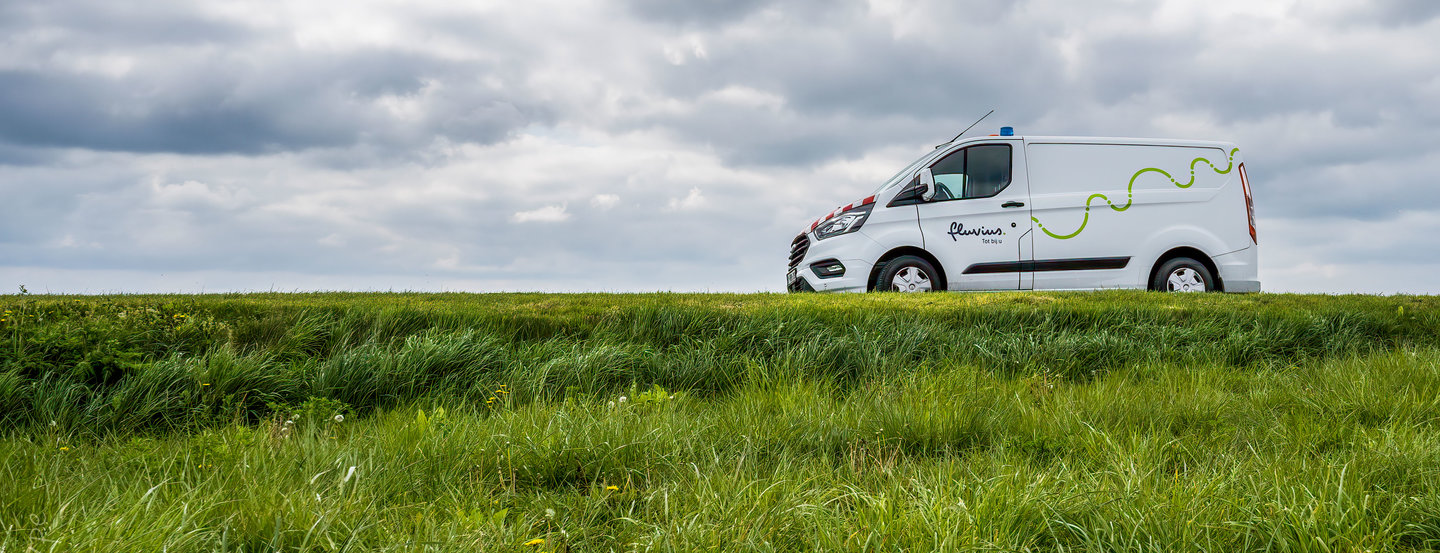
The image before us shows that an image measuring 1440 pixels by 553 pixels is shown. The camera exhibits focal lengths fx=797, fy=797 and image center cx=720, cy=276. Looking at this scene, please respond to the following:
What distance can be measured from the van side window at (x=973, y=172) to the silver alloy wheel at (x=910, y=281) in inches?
39.4

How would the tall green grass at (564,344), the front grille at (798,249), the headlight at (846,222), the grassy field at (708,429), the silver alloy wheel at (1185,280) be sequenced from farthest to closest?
the front grille at (798,249) < the silver alloy wheel at (1185,280) < the headlight at (846,222) < the tall green grass at (564,344) < the grassy field at (708,429)

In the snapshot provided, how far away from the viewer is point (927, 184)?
928 centimetres

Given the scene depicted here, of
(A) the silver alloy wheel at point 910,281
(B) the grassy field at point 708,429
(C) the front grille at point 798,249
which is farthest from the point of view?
(C) the front grille at point 798,249

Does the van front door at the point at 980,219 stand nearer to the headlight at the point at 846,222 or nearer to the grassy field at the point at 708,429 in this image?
the headlight at the point at 846,222

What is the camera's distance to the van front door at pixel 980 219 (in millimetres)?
9227

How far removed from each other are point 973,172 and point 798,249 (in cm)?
231

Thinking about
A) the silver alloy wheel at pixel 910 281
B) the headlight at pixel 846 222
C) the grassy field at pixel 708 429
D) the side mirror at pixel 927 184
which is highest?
the side mirror at pixel 927 184

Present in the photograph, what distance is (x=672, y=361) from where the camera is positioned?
5262mm

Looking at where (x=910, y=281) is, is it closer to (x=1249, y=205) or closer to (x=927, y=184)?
(x=927, y=184)

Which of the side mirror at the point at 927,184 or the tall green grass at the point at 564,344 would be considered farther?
the side mirror at the point at 927,184

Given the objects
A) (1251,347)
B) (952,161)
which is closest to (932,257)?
(952,161)

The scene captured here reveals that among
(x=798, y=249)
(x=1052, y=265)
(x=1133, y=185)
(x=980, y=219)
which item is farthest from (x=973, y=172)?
(x=798, y=249)

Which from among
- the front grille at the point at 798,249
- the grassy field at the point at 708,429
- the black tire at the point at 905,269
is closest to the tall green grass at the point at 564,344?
the grassy field at the point at 708,429

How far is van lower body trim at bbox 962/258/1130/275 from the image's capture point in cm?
930
